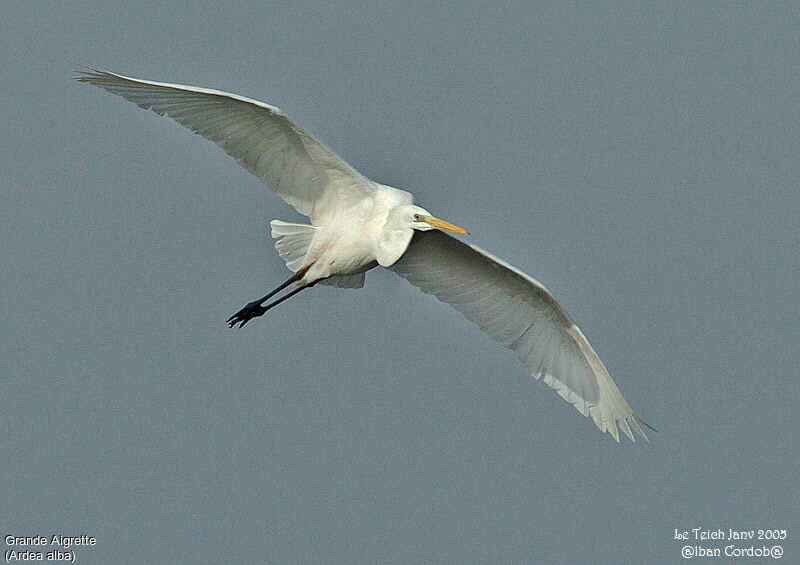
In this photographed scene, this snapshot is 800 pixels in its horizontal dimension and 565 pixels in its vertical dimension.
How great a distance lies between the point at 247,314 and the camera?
13.2 m

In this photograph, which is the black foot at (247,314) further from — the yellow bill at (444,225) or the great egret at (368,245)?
the yellow bill at (444,225)

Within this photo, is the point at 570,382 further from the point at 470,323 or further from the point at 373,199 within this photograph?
the point at 373,199

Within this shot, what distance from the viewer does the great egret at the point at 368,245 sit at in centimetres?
1156

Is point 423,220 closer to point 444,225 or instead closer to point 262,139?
point 444,225

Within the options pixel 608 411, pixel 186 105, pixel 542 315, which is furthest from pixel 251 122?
pixel 608 411

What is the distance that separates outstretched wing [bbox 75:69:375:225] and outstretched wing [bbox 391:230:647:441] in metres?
1.07

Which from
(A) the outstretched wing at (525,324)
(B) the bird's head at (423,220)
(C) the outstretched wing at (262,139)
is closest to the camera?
(C) the outstretched wing at (262,139)

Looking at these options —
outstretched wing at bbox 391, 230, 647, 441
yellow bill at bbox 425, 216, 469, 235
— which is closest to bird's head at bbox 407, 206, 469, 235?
yellow bill at bbox 425, 216, 469, 235

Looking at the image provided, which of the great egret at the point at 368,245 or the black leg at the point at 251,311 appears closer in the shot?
the great egret at the point at 368,245

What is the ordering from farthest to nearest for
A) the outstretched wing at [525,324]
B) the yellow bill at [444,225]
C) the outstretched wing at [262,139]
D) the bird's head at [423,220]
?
the outstretched wing at [525,324], the bird's head at [423,220], the yellow bill at [444,225], the outstretched wing at [262,139]

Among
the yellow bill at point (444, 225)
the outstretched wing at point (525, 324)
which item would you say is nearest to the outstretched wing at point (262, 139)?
the yellow bill at point (444, 225)

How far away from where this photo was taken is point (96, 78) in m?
11.2

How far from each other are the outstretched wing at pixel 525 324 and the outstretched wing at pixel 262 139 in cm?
107

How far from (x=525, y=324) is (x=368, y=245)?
179 cm
